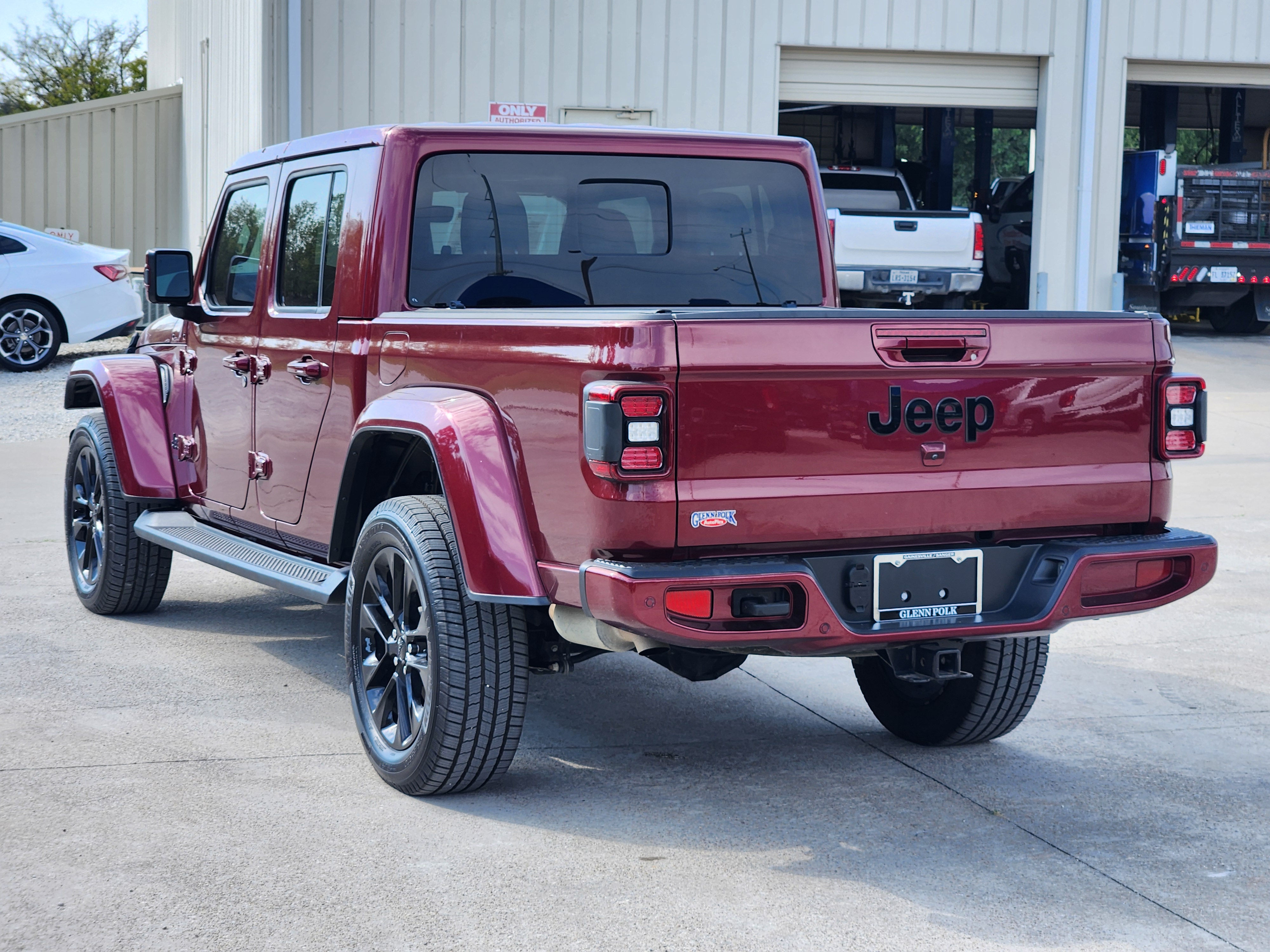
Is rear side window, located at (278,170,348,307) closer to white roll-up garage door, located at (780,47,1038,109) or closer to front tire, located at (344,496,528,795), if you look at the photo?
front tire, located at (344,496,528,795)

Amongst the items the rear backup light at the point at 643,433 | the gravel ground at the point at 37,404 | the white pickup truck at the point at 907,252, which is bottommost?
the gravel ground at the point at 37,404

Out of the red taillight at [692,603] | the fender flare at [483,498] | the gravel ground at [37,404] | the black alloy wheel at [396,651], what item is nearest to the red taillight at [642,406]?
the red taillight at [692,603]

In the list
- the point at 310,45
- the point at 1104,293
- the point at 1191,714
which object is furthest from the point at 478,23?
the point at 1191,714

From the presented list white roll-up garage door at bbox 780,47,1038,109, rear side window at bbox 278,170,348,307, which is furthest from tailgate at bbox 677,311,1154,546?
white roll-up garage door at bbox 780,47,1038,109

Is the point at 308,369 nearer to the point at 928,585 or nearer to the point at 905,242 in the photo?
the point at 928,585

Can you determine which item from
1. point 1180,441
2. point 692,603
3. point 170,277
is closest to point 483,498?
point 692,603

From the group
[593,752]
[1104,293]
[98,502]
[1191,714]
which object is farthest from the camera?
[1104,293]

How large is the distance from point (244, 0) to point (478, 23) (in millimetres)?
2598

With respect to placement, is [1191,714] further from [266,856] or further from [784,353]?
[266,856]

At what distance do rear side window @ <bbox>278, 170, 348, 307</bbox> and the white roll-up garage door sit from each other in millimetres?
12761

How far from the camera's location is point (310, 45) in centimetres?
1557

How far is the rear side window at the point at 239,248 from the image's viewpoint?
5.75m

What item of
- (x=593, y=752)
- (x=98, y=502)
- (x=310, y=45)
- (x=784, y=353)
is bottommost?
(x=593, y=752)

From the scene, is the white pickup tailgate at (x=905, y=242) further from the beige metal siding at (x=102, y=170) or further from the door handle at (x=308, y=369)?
the door handle at (x=308, y=369)
